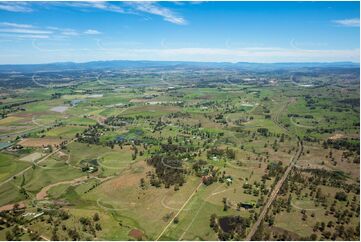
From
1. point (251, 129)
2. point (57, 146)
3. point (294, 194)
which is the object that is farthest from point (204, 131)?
point (294, 194)

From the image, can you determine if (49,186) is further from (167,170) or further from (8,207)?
(167,170)

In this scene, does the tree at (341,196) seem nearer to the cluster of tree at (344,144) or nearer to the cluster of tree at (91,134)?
the cluster of tree at (344,144)

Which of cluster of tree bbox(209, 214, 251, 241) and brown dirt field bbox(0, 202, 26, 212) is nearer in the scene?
cluster of tree bbox(209, 214, 251, 241)

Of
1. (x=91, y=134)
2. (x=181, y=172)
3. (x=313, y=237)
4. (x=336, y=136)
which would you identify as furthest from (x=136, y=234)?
(x=336, y=136)

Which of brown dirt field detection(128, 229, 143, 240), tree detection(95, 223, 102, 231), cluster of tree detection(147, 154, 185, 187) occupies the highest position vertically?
cluster of tree detection(147, 154, 185, 187)

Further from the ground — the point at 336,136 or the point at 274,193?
the point at 336,136

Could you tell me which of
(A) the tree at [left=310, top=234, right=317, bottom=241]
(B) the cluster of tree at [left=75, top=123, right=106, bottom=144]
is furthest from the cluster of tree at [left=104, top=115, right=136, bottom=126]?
(A) the tree at [left=310, top=234, right=317, bottom=241]

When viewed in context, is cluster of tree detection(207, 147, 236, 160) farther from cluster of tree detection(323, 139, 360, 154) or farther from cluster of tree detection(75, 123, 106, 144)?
cluster of tree detection(75, 123, 106, 144)
